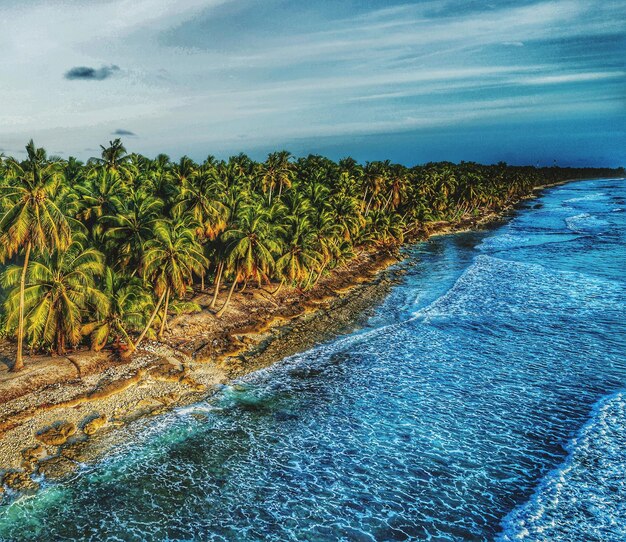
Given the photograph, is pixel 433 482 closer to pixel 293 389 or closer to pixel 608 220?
pixel 293 389

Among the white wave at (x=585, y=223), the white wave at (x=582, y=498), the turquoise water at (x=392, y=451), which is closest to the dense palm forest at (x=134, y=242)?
the turquoise water at (x=392, y=451)

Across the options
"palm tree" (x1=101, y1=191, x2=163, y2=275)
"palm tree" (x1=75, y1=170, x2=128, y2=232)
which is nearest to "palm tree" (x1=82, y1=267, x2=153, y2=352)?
"palm tree" (x1=101, y1=191, x2=163, y2=275)

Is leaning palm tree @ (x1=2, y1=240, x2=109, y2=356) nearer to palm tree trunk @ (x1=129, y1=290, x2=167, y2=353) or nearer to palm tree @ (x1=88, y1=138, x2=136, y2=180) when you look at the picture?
palm tree trunk @ (x1=129, y1=290, x2=167, y2=353)

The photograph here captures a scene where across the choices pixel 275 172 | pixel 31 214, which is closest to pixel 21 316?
pixel 31 214

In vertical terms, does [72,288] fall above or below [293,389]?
above

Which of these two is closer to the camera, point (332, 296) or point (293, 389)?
point (293, 389)

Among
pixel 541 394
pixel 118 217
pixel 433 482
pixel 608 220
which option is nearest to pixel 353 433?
pixel 433 482
